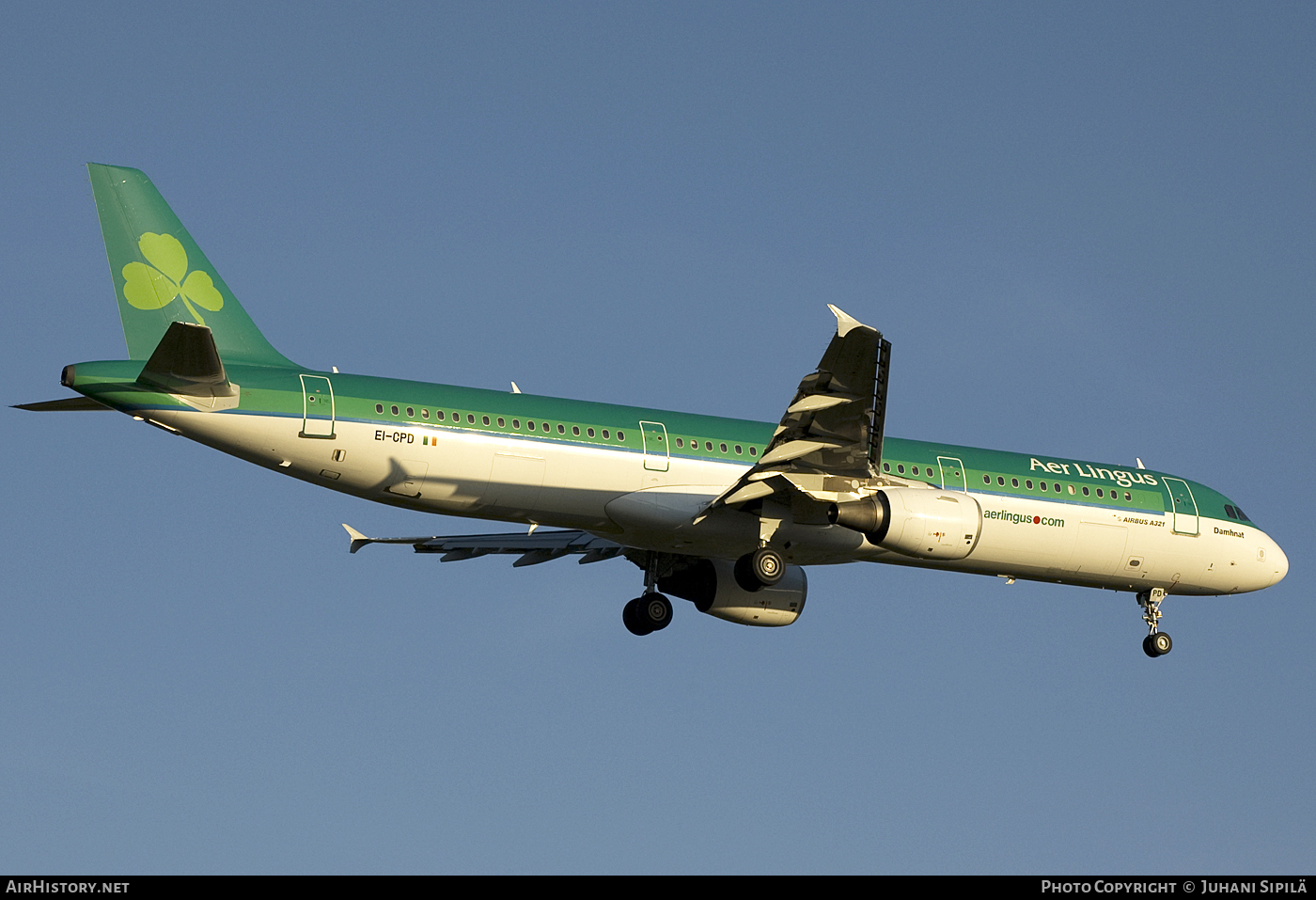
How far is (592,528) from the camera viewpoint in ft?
87.7

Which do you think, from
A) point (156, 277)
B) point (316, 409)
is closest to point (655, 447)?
point (316, 409)

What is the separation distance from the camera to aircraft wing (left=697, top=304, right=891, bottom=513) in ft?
74.9

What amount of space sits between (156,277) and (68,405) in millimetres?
2532

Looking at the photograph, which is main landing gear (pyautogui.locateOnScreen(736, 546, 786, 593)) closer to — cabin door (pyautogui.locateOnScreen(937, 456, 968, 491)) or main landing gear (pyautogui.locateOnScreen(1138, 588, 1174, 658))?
cabin door (pyautogui.locateOnScreen(937, 456, 968, 491))

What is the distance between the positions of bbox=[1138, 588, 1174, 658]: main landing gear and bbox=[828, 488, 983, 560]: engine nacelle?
686 cm

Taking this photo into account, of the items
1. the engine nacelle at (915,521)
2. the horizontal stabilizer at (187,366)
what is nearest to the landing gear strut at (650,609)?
the engine nacelle at (915,521)

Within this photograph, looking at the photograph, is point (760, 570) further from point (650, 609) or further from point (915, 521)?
point (650, 609)

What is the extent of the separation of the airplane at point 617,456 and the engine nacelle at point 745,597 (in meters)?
0.04

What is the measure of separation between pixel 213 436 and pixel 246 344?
92.3 inches

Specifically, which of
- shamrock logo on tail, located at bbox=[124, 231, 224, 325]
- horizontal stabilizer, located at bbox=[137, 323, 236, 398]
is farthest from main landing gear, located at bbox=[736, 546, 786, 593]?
shamrock logo on tail, located at bbox=[124, 231, 224, 325]

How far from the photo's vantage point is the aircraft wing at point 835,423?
899 inches
